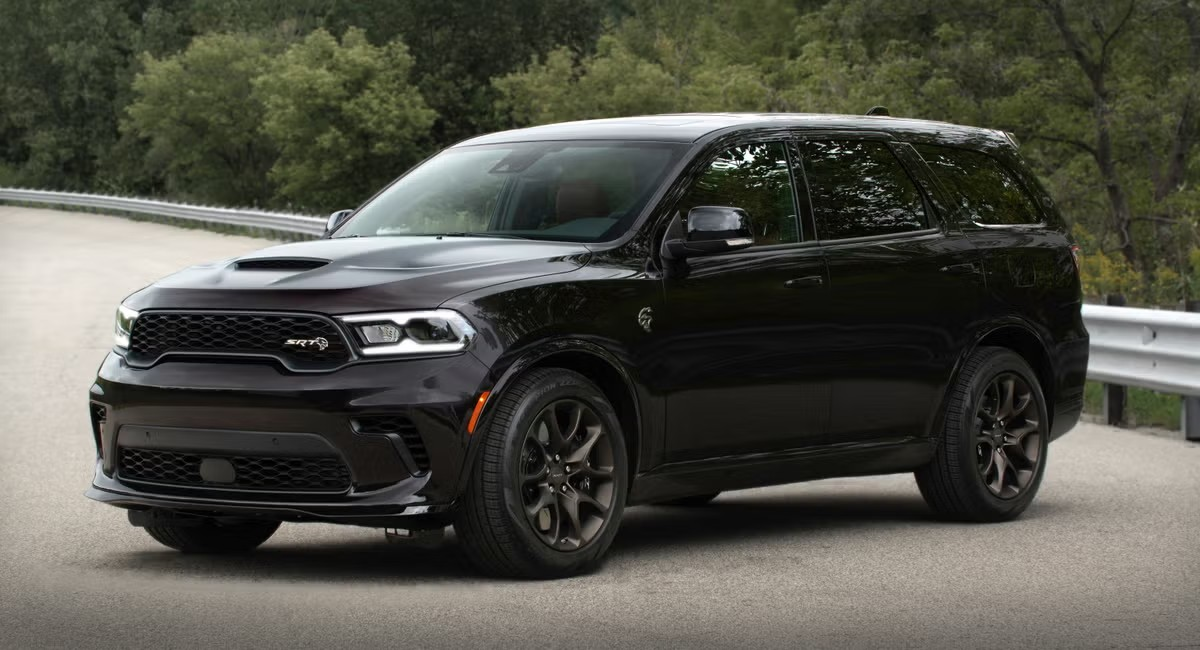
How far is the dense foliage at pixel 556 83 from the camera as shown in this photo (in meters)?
37.7

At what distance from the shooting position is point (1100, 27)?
37.2 m

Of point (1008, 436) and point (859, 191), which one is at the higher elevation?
point (859, 191)

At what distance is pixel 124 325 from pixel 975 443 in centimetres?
405

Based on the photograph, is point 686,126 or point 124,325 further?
point 686,126

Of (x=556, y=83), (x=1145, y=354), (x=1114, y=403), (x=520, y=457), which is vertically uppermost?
(x=520, y=457)

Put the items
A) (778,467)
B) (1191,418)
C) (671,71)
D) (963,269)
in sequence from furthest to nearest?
(671,71) → (1191,418) → (963,269) → (778,467)

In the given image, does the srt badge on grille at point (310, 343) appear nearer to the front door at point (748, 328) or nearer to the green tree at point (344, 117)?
the front door at point (748, 328)

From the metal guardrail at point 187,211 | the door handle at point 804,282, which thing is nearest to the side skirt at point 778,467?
the door handle at point 804,282

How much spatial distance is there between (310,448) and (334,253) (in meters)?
0.89

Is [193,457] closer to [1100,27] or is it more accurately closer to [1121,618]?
[1121,618]

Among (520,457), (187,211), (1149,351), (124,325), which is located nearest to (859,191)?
(520,457)

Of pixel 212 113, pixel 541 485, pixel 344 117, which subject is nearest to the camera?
pixel 541 485

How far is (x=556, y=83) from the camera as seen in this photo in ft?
225

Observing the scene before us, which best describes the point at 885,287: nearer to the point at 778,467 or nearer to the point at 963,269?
the point at 963,269
